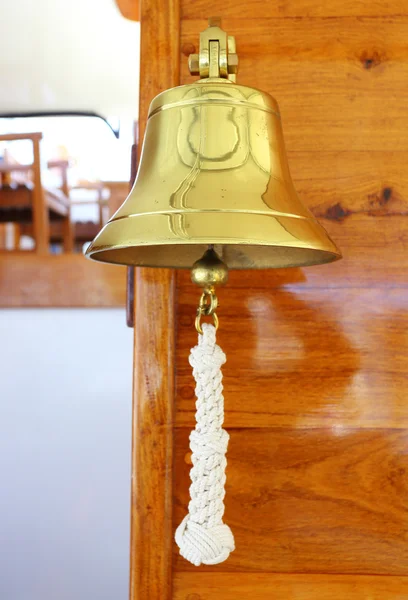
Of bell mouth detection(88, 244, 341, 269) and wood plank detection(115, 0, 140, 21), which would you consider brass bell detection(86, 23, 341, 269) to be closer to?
bell mouth detection(88, 244, 341, 269)

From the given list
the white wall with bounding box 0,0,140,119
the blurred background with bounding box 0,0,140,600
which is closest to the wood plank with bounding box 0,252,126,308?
the blurred background with bounding box 0,0,140,600

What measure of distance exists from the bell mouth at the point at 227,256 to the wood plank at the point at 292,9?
30cm

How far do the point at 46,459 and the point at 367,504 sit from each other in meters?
1.31

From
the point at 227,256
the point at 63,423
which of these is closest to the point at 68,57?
the point at 63,423

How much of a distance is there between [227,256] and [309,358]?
162 mm

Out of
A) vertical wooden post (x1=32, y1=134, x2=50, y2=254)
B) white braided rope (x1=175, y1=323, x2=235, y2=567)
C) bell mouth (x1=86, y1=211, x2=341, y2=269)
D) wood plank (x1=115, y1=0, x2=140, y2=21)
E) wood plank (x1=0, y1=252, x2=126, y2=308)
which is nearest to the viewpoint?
bell mouth (x1=86, y1=211, x2=341, y2=269)

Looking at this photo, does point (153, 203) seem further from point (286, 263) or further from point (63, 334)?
point (63, 334)

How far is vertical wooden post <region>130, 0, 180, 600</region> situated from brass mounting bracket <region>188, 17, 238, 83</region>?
0.24 metres

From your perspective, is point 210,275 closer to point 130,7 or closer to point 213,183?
point 213,183

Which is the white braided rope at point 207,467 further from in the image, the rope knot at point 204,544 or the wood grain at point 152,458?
the wood grain at point 152,458

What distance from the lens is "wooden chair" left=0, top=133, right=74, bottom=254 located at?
6.45 ft

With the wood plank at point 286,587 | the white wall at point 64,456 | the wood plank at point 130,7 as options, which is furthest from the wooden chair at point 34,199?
the wood plank at point 286,587

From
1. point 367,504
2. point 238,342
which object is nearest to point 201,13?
point 238,342

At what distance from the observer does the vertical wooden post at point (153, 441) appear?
70 cm
